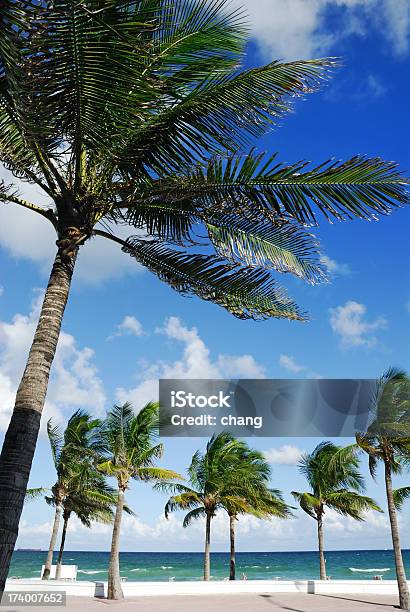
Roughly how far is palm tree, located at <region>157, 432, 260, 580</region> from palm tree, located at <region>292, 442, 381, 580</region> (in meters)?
4.39

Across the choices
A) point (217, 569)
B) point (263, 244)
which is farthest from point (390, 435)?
point (217, 569)

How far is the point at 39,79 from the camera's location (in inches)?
182

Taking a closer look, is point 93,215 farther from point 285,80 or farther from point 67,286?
point 285,80

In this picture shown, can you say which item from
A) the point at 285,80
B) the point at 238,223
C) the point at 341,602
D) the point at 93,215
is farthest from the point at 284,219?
the point at 341,602

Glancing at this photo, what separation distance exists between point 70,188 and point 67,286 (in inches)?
44.4

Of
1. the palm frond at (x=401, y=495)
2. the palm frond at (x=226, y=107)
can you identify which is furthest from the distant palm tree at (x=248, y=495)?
the palm frond at (x=226, y=107)

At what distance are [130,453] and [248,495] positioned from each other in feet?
29.3

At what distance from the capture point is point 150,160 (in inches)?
262

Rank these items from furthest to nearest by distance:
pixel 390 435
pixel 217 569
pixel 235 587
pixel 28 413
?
1. pixel 217 569
2. pixel 235 587
3. pixel 390 435
4. pixel 28 413

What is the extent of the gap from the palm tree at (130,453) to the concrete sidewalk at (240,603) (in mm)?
2408

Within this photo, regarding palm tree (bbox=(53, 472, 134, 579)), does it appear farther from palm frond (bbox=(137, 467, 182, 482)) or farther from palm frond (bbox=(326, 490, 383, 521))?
palm frond (bbox=(326, 490, 383, 521))

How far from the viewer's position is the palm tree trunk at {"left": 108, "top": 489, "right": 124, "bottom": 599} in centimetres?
2092

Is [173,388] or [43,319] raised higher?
[173,388]

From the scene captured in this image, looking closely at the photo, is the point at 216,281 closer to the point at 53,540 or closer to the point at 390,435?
the point at 390,435
